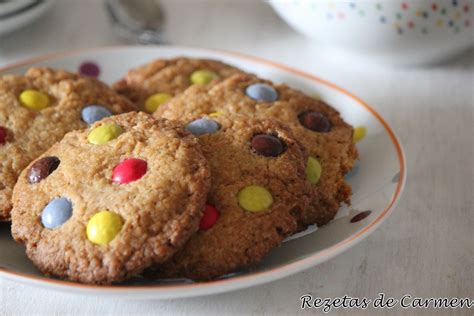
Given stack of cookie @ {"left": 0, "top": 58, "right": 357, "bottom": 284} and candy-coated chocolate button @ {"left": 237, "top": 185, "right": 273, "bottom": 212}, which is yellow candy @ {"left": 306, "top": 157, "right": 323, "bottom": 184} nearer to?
stack of cookie @ {"left": 0, "top": 58, "right": 357, "bottom": 284}

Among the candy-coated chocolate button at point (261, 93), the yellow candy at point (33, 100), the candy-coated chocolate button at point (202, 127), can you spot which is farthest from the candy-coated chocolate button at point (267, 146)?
the yellow candy at point (33, 100)

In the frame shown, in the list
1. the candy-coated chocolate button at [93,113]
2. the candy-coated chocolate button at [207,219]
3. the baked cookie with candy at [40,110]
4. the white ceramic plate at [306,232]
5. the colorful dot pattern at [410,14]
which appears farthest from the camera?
the colorful dot pattern at [410,14]

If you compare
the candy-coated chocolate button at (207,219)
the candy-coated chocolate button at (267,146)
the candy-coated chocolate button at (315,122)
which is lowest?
the candy-coated chocolate button at (207,219)

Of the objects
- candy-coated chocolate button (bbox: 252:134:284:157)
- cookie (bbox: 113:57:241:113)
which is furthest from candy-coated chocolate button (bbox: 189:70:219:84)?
candy-coated chocolate button (bbox: 252:134:284:157)

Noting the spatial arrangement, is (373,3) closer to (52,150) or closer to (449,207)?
(449,207)

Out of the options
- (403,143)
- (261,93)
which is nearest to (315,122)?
(261,93)

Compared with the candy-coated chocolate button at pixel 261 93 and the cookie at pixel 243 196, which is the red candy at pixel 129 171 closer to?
the cookie at pixel 243 196
